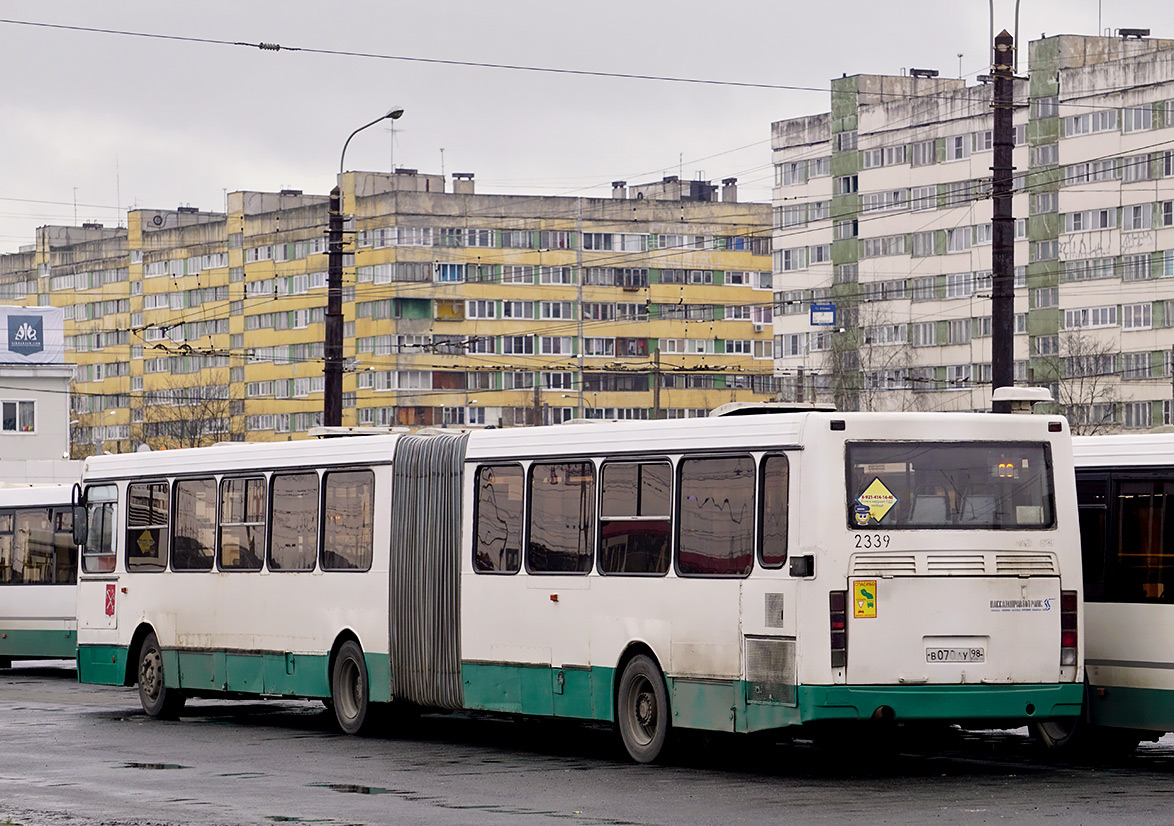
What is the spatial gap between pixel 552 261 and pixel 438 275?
7.46m

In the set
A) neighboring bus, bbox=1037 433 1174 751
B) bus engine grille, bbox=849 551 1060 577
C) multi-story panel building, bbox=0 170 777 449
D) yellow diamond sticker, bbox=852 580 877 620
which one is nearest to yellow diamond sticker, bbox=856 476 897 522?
bus engine grille, bbox=849 551 1060 577

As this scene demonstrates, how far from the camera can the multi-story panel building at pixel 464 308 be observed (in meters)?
127

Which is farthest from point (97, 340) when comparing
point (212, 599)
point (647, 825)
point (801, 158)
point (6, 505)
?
point (647, 825)

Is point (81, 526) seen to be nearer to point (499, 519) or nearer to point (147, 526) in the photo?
point (147, 526)

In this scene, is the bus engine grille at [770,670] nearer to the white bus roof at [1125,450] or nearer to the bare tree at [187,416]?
the white bus roof at [1125,450]

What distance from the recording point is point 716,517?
1661 centimetres

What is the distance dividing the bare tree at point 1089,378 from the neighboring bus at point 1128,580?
7791 centimetres

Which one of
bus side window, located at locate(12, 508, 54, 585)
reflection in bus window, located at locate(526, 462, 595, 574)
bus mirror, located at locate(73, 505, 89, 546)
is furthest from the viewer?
bus side window, located at locate(12, 508, 54, 585)

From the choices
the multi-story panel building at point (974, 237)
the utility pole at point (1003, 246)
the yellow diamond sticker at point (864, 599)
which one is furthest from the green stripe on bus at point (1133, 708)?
the multi-story panel building at point (974, 237)

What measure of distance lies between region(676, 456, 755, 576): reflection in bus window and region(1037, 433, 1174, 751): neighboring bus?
102 inches

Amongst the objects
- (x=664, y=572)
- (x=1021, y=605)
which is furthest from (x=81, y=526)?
(x=1021, y=605)

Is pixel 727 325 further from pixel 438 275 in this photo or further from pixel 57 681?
pixel 57 681

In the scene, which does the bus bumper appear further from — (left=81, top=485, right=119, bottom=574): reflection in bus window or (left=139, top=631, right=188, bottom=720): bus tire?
(left=81, top=485, right=119, bottom=574): reflection in bus window

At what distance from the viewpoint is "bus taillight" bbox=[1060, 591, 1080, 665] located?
16.1m
